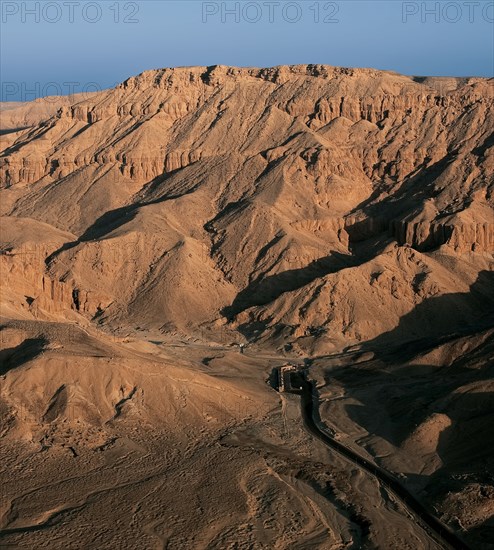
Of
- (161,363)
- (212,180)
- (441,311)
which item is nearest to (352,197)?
(212,180)

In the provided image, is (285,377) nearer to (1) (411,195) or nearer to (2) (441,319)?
(2) (441,319)

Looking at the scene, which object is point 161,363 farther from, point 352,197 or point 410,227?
point 352,197

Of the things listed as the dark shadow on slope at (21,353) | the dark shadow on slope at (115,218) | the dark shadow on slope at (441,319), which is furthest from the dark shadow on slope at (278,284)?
the dark shadow on slope at (21,353)

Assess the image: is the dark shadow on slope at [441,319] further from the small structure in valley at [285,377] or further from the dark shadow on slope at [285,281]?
the dark shadow on slope at [285,281]

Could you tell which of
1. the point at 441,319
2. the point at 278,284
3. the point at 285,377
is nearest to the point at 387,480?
the point at 285,377

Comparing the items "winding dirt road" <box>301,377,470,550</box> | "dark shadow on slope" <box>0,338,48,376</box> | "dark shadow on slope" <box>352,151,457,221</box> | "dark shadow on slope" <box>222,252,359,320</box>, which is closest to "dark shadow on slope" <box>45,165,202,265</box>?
"dark shadow on slope" <box>222,252,359,320</box>

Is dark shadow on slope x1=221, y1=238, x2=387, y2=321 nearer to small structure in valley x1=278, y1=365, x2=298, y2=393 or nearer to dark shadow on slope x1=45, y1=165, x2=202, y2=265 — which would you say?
small structure in valley x1=278, y1=365, x2=298, y2=393
